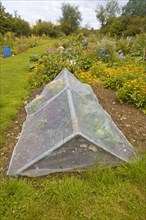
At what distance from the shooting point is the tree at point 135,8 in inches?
1697

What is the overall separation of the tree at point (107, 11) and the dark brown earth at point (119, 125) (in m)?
40.4

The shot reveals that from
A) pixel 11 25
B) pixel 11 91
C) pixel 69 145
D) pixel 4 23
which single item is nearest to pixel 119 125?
pixel 69 145

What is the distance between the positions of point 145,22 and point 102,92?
22.8 meters

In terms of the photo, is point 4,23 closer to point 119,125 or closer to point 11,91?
point 11,91

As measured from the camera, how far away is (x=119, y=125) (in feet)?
13.1

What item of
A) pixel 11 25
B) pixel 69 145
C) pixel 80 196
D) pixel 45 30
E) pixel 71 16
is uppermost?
pixel 71 16

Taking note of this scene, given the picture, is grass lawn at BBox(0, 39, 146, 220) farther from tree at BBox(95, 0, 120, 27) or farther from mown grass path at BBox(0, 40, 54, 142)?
tree at BBox(95, 0, 120, 27)

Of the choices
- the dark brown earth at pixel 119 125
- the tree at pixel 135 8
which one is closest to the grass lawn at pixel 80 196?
the dark brown earth at pixel 119 125

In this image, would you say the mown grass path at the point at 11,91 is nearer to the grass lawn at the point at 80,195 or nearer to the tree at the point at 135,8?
the grass lawn at the point at 80,195

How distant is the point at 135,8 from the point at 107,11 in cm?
542

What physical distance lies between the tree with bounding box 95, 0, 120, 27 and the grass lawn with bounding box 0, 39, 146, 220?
4295 cm

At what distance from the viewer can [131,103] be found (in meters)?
4.98

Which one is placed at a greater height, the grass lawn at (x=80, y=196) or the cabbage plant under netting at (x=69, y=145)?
the cabbage plant under netting at (x=69, y=145)

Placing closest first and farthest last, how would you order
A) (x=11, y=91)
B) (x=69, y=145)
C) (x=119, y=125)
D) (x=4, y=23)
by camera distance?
(x=69, y=145) < (x=119, y=125) < (x=11, y=91) < (x=4, y=23)
